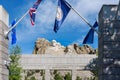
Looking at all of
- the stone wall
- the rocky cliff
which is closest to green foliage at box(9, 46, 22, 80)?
the stone wall

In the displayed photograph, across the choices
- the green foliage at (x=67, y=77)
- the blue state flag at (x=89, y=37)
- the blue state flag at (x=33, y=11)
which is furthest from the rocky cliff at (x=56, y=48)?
the blue state flag at (x=89, y=37)

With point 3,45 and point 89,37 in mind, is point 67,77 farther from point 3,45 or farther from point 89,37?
point 3,45

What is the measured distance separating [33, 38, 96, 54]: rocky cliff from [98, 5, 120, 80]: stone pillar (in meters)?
82.5

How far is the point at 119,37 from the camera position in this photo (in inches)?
770

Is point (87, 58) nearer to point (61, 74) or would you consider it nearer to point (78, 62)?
point (78, 62)

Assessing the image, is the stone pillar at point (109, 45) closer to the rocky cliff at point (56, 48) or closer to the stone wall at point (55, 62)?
the stone wall at point (55, 62)

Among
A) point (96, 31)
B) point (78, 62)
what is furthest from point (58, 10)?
point (78, 62)

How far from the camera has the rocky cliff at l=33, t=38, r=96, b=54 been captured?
342ft

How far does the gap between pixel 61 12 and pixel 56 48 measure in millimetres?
85285

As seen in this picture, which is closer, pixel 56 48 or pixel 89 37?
pixel 89 37

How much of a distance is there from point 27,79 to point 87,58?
24.3 m

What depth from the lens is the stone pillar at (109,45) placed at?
19266 mm

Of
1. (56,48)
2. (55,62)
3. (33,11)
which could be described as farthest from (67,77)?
(33,11)

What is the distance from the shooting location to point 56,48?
106m
